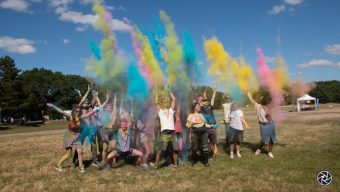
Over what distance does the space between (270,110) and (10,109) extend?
43526 mm

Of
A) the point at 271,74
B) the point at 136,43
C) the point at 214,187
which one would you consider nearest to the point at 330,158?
the point at 271,74

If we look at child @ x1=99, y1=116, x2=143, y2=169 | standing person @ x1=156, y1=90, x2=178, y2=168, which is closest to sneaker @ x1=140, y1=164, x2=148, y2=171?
standing person @ x1=156, y1=90, x2=178, y2=168

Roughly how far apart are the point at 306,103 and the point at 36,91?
46.2m

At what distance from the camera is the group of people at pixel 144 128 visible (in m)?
8.97

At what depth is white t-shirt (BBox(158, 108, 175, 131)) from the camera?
8.80 m

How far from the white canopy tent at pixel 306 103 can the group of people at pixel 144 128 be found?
136 ft

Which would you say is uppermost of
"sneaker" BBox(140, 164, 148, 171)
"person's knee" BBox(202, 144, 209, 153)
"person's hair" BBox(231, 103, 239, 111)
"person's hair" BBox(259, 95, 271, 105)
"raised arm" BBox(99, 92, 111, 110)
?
"raised arm" BBox(99, 92, 111, 110)

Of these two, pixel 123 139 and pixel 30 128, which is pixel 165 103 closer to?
pixel 123 139

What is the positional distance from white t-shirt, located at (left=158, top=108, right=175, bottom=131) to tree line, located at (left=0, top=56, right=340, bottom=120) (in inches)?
→ 1113

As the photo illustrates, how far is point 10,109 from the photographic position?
45.7 meters

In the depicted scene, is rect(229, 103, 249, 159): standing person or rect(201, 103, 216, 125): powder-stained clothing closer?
rect(201, 103, 216, 125): powder-stained clothing

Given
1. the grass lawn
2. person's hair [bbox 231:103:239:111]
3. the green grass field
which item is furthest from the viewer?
the grass lawn

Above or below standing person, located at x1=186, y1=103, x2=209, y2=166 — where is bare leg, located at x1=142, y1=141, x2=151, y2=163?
below

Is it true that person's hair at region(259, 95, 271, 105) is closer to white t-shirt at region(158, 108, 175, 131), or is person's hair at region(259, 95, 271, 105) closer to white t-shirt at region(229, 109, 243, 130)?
white t-shirt at region(229, 109, 243, 130)
